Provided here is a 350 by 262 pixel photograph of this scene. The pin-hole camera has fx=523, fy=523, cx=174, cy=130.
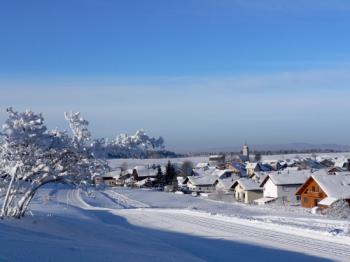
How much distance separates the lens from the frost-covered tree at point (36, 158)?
1745 cm

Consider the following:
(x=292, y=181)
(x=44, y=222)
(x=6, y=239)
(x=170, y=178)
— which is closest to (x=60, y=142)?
(x=44, y=222)

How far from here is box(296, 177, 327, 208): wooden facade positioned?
52094 mm

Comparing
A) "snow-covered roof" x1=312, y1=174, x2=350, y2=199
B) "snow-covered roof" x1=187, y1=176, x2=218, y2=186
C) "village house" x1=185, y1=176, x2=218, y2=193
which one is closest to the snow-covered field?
"snow-covered roof" x1=312, y1=174, x2=350, y2=199

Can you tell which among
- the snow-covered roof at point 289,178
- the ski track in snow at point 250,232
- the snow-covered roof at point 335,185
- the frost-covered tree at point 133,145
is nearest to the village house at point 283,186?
the snow-covered roof at point 289,178

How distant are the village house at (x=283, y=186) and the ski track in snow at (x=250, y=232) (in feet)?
90.5

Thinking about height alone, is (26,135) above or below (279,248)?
above

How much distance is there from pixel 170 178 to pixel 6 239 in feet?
274

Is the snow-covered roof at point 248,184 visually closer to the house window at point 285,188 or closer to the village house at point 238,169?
the house window at point 285,188

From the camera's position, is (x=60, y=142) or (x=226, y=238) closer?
(x=60, y=142)

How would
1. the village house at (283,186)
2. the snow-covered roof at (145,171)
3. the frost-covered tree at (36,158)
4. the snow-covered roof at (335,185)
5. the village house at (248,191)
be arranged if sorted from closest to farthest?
1. the frost-covered tree at (36,158)
2. the snow-covered roof at (335,185)
3. the village house at (283,186)
4. the village house at (248,191)
5. the snow-covered roof at (145,171)

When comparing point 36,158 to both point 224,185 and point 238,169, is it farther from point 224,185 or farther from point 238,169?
point 238,169

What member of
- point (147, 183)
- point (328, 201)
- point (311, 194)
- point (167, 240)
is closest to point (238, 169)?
point (147, 183)

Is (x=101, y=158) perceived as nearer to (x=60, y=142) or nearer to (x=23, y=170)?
(x=60, y=142)

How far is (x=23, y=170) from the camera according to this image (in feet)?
60.8
